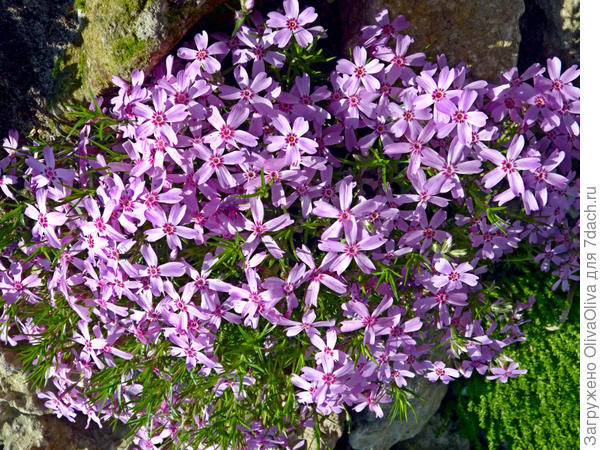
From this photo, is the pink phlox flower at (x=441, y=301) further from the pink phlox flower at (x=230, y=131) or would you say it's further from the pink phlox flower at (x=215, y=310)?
the pink phlox flower at (x=230, y=131)

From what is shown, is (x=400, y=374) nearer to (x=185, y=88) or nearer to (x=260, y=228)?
(x=260, y=228)

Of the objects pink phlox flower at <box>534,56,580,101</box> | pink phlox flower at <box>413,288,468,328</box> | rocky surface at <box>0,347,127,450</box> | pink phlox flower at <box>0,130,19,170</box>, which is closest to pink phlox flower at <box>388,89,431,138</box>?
pink phlox flower at <box>534,56,580,101</box>

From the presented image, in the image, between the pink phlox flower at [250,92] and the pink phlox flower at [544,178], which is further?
the pink phlox flower at [544,178]

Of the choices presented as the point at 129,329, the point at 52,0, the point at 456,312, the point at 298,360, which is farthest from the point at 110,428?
the point at 52,0

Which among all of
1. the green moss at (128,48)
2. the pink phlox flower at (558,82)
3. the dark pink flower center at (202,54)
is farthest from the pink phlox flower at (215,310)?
the pink phlox flower at (558,82)

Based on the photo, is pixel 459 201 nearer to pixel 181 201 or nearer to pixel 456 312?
pixel 456 312

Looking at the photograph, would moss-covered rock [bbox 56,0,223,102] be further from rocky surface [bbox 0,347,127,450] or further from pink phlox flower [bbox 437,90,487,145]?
rocky surface [bbox 0,347,127,450]
